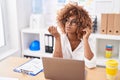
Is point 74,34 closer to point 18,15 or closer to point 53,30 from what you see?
point 53,30

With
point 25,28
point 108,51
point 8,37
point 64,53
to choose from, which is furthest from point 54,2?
point 64,53

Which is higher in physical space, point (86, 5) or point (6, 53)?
point (86, 5)

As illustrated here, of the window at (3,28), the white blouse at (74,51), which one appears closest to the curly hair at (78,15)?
the white blouse at (74,51)

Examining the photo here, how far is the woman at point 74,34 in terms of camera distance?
4.99 feet

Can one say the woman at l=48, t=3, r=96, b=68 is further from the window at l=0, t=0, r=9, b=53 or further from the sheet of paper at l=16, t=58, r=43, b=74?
the window at l=0, t=0, r=9, b=53

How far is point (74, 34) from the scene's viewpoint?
62.6 inches

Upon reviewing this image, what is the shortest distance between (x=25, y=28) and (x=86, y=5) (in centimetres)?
101

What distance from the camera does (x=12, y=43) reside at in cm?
281

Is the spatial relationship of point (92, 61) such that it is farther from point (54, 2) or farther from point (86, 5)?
point (54, 2)

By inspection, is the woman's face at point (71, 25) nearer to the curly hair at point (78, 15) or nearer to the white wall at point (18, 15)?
the curly hair at point (78, 15)

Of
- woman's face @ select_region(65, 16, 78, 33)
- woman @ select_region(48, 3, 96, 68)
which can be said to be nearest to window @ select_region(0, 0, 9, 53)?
woman @ select_region(48, 3, 96, 68)

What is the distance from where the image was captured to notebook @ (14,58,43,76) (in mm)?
1520

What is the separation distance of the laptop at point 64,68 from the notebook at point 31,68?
0.63ft

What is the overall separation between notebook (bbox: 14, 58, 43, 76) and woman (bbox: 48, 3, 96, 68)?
0.20 metres
